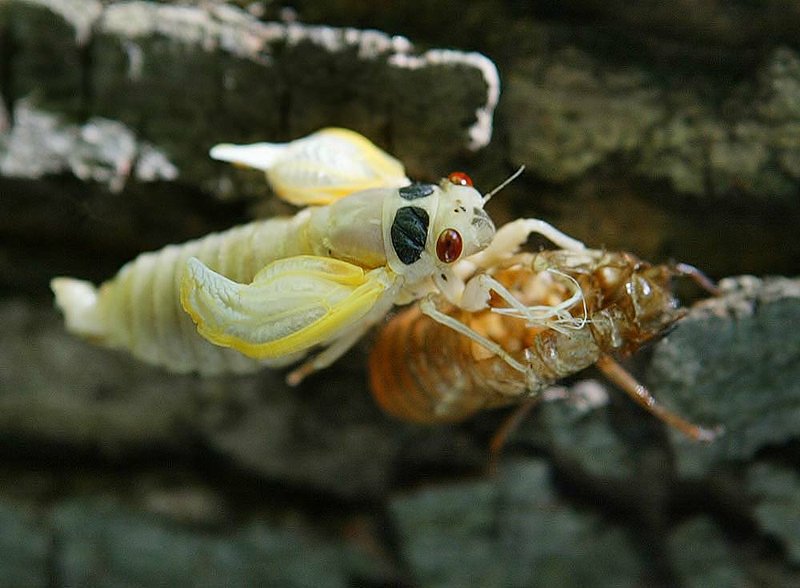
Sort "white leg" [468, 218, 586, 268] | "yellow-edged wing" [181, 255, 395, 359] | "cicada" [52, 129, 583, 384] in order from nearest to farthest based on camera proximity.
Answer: "yellow-edged wing" [181, 255, 395, 359] → "cicada" [52, 129, 583, 384] → "white leg" [468, 218, 586, 268]

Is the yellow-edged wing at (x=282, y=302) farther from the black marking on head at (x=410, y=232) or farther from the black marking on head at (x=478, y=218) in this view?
the black marking on head at (x=478, y=218)

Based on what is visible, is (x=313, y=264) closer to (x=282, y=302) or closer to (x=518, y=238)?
(x=282, y=302)

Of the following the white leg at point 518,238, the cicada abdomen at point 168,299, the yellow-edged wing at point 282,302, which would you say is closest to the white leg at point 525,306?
the white leg at point 518,238

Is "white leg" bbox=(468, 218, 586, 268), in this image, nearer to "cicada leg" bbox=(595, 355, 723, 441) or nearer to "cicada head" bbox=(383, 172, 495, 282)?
"cicada head" bbox=(383, 172, 495, 282)

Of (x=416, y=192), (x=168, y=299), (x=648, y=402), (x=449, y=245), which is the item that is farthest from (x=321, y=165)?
(x=648, y=402)

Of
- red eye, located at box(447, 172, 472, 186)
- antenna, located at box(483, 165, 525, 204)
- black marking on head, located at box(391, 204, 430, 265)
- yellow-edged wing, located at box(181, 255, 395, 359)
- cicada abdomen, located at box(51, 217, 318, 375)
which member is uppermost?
red eye, located at box(447, 172, 472, 186)

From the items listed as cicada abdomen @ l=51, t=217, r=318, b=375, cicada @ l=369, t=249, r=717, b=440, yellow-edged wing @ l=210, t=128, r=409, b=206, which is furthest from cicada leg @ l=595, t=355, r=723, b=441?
cicada abdomen @ l=51, t=217, r=318, b=375
